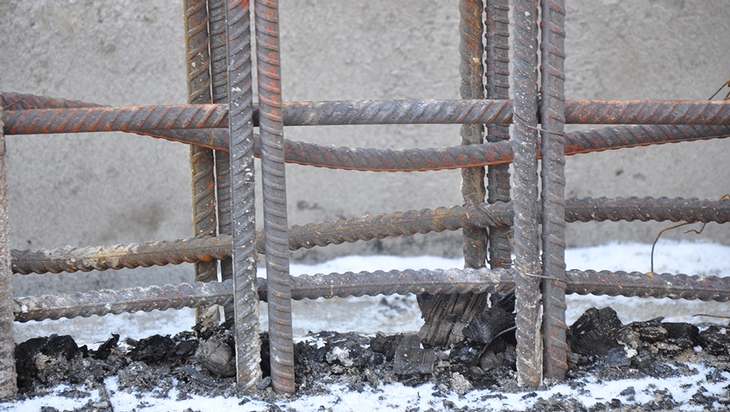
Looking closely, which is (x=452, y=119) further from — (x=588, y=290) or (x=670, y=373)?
(x=670, y=373)

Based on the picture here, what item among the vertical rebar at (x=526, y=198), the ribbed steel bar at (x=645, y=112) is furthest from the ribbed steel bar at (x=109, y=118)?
the ribbed steel bar at (x=645, y=112)

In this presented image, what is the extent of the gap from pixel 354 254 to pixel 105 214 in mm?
1431

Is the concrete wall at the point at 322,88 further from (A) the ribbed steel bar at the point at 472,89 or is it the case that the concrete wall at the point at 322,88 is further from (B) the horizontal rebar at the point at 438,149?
(B) the horizontal rebar at the point at 438,149

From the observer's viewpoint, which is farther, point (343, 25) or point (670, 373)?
point (343, 25)

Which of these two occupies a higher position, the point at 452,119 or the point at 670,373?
the point at 452,119

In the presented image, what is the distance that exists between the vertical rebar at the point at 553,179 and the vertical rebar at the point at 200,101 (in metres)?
1.05

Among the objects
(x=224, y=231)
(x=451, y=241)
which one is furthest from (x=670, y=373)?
(x=451, y=241)

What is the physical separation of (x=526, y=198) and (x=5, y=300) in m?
1.38

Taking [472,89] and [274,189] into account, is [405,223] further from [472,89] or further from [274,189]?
[274,189]

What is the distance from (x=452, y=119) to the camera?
2053mm

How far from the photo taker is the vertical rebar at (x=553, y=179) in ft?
6.65

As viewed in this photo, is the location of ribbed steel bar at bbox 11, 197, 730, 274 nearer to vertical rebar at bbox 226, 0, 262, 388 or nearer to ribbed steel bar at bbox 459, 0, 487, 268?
ribbed steel bar at bbox 459, 0, 487, 268

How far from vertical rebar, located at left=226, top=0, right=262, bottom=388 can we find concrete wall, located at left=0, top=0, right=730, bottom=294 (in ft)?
7.67

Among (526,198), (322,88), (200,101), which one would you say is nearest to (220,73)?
(200,101)
